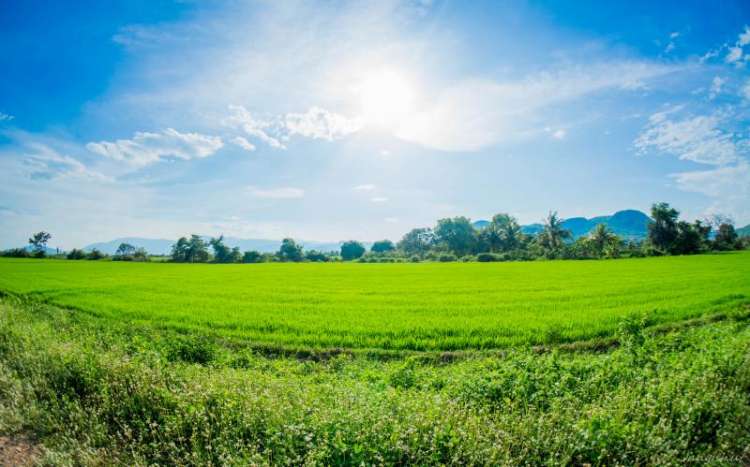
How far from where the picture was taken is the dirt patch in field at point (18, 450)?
15.0 ft

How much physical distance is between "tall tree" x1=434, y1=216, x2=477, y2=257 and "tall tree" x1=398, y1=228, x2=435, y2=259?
16.4 meters

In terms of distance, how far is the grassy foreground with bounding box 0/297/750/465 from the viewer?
382 centimetres

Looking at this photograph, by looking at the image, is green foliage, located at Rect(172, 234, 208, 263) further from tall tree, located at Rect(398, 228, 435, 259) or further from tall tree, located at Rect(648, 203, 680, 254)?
tall tree, located at Rect(648, 203, 680, 254)

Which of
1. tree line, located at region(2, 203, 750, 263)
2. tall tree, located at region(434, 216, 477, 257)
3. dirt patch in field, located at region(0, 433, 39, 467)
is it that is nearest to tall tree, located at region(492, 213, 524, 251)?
tree line, located at region(2, 203, 750, 263)

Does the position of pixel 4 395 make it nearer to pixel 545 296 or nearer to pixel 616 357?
pixel 616 357

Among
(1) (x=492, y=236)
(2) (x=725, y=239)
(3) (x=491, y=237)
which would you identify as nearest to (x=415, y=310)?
(1) (x=492, y=236)

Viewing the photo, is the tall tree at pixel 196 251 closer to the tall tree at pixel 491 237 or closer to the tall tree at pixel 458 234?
the tall tree at pixel 458 234

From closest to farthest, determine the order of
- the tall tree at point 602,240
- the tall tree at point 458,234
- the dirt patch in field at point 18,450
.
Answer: the dirt patch in field at point 18,450, the tall tree at point 602,240, the tall tree at point 458,234

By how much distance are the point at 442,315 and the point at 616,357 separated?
721 cm

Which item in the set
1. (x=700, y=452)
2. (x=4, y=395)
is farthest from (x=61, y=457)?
(x=700, y=452)

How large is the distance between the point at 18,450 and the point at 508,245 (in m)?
97.8

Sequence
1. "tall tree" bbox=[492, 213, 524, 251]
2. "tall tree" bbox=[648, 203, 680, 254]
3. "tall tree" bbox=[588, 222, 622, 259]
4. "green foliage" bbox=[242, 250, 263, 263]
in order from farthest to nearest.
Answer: "green foliage" bbox=[242, 250, 263, 263]
"tall tree" bbox=[492, 213, 524, 251]
"tall tree" bbox=[588, 222, 622, 259]
"tall tree" bbox=[648, 203, 680, 254]

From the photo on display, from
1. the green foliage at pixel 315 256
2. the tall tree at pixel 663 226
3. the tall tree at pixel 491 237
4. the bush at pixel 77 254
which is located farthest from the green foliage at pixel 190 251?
the tall tree at pixel 663 226

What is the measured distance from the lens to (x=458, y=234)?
106 metres
